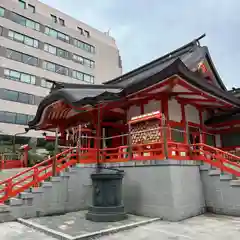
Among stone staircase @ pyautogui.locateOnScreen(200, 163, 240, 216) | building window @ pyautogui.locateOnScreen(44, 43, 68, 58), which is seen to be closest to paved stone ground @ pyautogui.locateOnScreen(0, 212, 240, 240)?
stone staircase @ pyautogui.locateOnScreen(200, 163, 240, 216)

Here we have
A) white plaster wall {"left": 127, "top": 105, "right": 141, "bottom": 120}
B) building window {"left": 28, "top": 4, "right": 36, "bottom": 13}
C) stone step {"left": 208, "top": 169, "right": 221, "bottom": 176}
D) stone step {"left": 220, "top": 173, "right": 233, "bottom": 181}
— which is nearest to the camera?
stone step {"left": 220, "top": 173, "right": 233, "bottom": 181}

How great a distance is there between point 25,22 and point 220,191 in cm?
3099

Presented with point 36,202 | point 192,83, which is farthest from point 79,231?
point 192,83

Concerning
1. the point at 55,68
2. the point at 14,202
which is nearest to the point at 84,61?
the point at 55,68

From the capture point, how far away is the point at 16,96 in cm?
2916

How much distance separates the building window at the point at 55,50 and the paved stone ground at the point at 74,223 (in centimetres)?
2863

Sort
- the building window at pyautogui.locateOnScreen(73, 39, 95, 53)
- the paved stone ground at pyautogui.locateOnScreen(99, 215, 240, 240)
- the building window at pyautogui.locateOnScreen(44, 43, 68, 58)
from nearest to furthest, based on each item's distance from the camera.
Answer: the paved stone ground at pyautogui.locateOnScreen(99, 215, 240, 240)
the building window at pyautogui.locateOnScreen(44, 43, 68, 58)
the building window at pyautogui.locateOnScreen(73, 39, 95, 53)

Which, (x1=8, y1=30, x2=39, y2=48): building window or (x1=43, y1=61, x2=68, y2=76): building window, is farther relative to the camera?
(x1=43, y1=61, x2=68, y2=76): building window

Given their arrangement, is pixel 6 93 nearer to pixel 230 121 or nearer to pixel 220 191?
pixel 230 121

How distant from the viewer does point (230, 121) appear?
40.1 feet

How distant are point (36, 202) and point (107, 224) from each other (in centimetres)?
277

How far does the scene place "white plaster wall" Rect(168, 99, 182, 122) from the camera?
10.7 metres

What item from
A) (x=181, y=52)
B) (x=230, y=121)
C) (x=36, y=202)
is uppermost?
(x=181, y=52)

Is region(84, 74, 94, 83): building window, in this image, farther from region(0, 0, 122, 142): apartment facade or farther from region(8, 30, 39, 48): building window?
region(8, 30, 39, 48): building window
